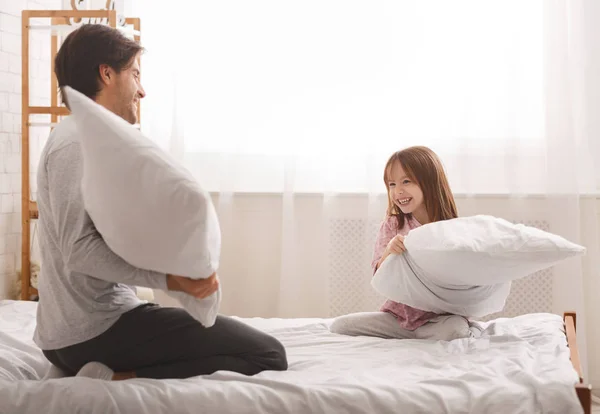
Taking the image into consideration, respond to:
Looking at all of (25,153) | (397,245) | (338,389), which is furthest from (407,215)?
(25,153)

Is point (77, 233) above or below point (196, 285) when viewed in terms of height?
above

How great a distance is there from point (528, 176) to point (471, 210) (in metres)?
0.29

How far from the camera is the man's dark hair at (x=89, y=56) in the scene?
1.83 m

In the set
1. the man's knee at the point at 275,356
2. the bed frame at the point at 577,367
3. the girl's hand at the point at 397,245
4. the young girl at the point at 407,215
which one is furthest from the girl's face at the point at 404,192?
the man's knee at the point at 275,356

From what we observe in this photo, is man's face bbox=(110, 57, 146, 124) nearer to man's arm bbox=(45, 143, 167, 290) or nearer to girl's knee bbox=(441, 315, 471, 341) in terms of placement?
man's arm bbox=(45, 143, 167, 290)

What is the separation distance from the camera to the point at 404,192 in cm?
242

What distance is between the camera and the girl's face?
2416mm

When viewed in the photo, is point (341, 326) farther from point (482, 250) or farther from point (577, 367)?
point (577, 367)

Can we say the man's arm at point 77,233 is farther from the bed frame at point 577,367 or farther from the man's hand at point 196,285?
the bed frame at point 577,367

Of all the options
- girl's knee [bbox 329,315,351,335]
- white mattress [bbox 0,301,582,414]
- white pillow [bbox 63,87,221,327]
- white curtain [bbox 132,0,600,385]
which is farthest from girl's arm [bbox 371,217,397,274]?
white pillow [bbox 63,87,221,327]

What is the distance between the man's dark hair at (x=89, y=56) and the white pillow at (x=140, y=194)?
328mm

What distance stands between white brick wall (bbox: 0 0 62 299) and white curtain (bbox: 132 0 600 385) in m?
0.48

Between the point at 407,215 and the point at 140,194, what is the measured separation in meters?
1.17

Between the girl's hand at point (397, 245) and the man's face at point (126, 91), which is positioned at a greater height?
the man's face at point (126, 91)
